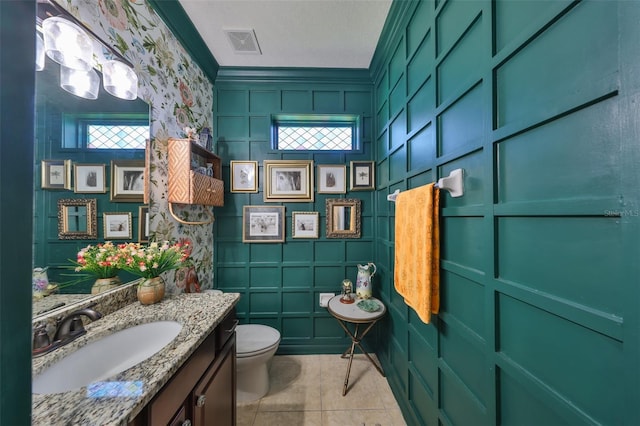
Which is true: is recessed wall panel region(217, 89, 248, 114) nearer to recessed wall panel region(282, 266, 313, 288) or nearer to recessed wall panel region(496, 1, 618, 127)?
recessed wall panel region(282, 266, 313, 288)

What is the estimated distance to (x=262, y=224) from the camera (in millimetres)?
2154

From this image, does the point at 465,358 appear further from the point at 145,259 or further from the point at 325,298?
the point at 145,259

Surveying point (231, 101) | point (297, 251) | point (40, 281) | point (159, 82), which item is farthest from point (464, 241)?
point (231, 101)

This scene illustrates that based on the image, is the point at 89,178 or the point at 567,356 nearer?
the point at 567,356

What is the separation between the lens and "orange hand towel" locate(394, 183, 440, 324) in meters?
1.00

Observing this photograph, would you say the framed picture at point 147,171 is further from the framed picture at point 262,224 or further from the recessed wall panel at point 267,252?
the recessed wall panel at point 267,252

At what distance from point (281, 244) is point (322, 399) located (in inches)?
49.3

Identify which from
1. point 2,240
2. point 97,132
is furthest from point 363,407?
point 97,132

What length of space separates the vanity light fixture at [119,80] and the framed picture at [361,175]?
1.65 meters

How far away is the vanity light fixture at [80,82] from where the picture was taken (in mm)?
909

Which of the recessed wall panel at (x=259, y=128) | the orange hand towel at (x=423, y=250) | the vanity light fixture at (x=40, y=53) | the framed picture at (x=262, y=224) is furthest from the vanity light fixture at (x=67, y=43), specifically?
the orange hand towel at (x=423, y=250)

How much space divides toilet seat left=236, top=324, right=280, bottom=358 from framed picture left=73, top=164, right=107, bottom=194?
1257mm

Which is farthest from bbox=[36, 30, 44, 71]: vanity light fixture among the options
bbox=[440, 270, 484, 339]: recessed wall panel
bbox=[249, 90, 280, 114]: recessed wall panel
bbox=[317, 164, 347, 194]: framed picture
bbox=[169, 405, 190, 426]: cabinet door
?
bbox=[440, 270, 484, 339]: recessed wall panel

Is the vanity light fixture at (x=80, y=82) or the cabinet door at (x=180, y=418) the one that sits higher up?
the vanity light fixture at (x=80, y=82)
